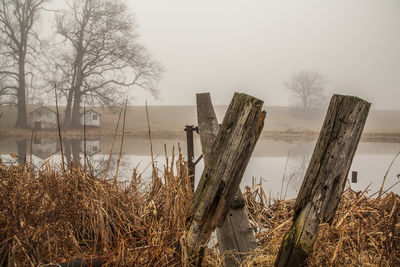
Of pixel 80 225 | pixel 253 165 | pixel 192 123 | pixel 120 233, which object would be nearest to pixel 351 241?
pixel 120 233

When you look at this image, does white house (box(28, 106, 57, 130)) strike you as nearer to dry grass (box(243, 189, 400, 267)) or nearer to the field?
the field

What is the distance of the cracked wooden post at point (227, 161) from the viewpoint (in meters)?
2.16

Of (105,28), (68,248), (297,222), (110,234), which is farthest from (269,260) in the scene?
(105,28)

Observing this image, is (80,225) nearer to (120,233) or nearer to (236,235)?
(120,233)

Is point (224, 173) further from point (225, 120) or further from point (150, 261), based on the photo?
point (150, 261)

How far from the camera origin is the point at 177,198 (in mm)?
3059

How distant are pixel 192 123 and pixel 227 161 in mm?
45870

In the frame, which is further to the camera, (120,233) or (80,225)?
(80,225)

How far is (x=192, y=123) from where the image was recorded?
48000 millimetres

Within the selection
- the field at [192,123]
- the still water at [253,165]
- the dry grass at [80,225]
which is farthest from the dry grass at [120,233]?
the field at [192,123]

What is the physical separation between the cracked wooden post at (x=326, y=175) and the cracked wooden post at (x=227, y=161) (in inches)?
18.8

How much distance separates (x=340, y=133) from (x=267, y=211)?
2.81 meters

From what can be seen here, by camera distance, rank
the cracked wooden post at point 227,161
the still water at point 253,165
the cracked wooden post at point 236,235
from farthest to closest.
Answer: the still water at point 253,165 < the cracked wooden post at point 236,235 < the cracked wooden post at point 227,161

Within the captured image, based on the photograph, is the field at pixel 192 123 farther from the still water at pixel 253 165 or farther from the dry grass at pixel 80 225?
the dry grass at pixel 80 225
